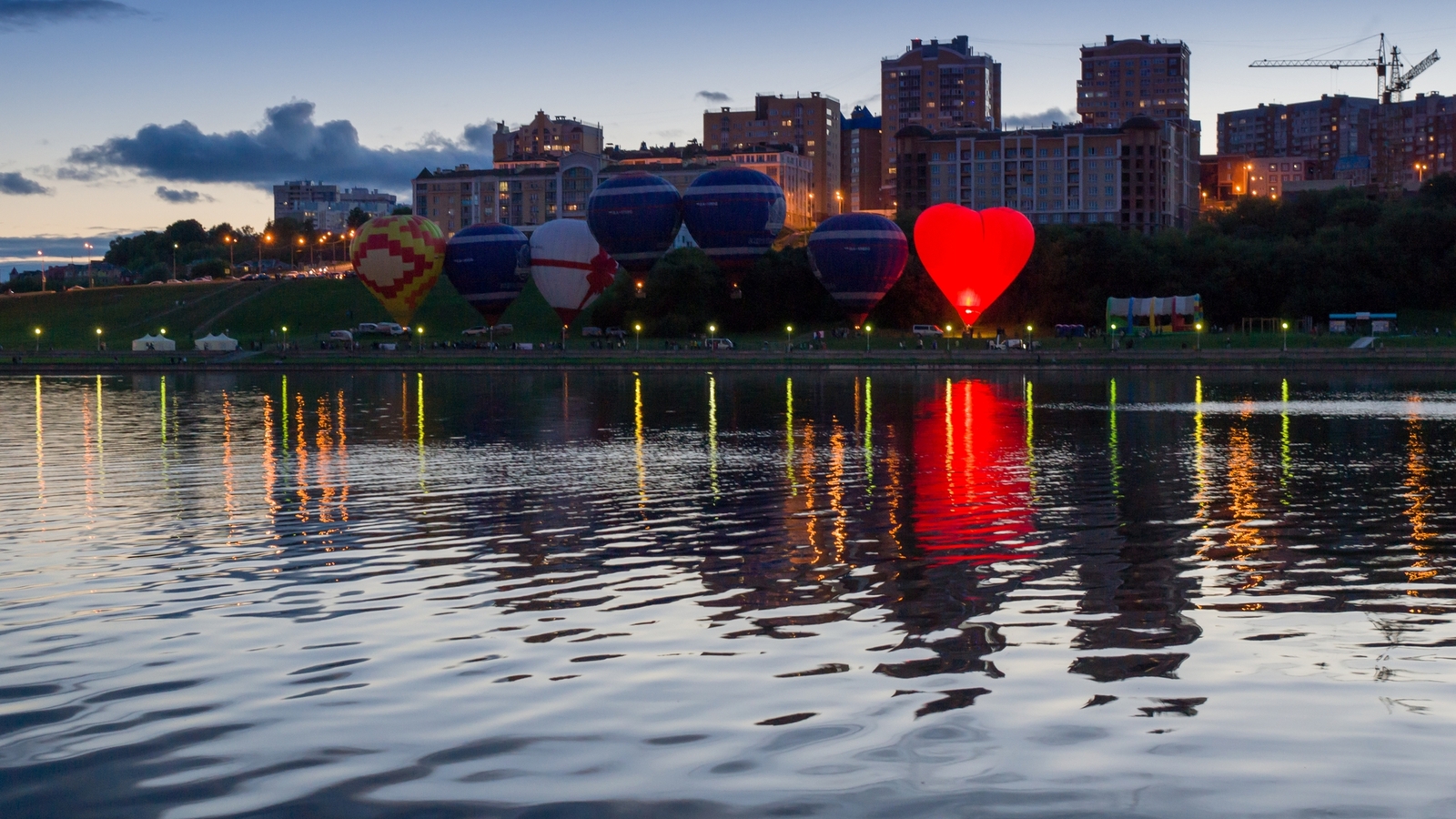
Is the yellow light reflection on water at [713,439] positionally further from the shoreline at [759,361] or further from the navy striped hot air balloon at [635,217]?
the navy striped hot air balloon at [635,217]

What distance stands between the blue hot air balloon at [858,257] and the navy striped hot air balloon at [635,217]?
27.9ft

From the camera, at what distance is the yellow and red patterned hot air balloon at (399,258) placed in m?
85.6

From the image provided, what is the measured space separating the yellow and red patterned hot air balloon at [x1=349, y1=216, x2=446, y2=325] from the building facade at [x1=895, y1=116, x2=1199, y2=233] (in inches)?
3335

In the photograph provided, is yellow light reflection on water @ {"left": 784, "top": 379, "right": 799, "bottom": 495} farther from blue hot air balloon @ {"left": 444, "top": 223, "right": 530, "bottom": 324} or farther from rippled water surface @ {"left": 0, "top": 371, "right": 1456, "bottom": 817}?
blue hot air balloon @ {"left": 444, "top": 223, "right": 530, "bottom": 324}

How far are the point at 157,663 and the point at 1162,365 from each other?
215 ft

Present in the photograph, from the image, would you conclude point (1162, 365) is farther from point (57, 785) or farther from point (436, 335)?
point (57, 785)

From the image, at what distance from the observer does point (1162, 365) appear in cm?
7138

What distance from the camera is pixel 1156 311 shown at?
89500 mm

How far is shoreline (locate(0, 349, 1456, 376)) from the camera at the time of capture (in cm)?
7169

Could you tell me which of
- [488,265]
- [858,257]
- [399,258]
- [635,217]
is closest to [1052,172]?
[858,257]

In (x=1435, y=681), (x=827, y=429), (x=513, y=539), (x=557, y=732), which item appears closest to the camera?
(x=557, y=732)

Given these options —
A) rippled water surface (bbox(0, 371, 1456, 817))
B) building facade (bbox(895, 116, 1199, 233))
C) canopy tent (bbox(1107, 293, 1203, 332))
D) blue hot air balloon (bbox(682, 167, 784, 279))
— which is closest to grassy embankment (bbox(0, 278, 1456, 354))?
canopy tent (bbox(1107, 293, 1203, 332))

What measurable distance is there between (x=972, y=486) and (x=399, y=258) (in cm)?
6689

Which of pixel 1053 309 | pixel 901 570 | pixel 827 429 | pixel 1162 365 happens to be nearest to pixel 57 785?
pixel 901 570
